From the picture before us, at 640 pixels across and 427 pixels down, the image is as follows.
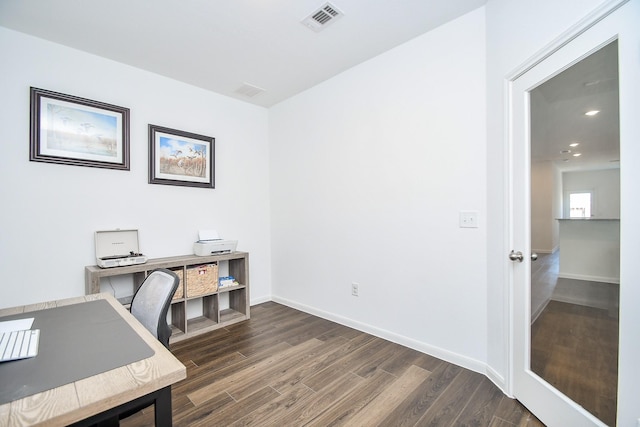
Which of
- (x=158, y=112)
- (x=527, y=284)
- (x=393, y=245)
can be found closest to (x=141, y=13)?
(x=158, y=112)

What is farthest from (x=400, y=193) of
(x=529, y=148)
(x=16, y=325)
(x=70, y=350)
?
(x=16, y=325)

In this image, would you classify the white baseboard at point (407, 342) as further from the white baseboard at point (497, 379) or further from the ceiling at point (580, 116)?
the ceiling at point (580, 116)

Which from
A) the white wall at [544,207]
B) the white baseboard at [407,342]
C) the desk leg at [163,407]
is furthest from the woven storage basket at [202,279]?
the white wall at [544,207]

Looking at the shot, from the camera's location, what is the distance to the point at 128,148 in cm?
278

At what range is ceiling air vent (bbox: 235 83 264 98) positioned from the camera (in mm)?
3268

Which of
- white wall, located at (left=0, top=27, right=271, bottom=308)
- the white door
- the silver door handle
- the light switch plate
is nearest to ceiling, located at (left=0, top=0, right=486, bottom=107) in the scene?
white wall, located at (left=0, top=27, right=271, bottom=308)

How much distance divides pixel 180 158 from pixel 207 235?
2.93 feet

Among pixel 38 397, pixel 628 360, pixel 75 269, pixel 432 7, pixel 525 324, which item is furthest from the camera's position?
pixel 75 269

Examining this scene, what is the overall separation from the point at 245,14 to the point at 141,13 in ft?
2.44

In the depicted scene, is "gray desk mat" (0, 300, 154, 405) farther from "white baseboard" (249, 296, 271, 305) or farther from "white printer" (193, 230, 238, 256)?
"white baseboard" (249, 296, 271, 305)

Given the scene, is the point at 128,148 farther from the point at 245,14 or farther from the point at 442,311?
the point at 442,311

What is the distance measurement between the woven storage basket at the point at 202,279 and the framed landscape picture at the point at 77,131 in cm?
121

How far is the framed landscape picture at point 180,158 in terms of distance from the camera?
296 cm

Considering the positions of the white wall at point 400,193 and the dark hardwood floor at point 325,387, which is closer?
the dark hardwood floor at point 325,387
